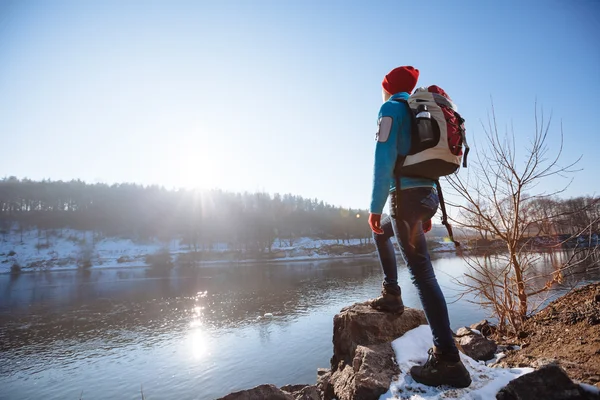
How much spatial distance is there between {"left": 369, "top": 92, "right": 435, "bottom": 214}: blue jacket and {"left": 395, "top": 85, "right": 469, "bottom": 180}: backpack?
62 millimetres

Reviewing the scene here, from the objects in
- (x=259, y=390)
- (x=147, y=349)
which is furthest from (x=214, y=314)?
(x=259, y=390)

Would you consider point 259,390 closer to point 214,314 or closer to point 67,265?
point 214,314

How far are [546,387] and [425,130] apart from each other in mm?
1947

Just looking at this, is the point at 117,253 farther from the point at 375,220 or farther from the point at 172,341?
the point at 375,220

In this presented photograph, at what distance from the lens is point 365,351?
3.09 metres

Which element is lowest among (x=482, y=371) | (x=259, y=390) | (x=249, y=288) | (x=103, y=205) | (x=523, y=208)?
(x=249, y=288)

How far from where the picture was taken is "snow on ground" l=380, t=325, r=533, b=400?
218 cm

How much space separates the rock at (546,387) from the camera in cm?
179

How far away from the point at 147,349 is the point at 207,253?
6246 centimetres

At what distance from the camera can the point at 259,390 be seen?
12.3 feet

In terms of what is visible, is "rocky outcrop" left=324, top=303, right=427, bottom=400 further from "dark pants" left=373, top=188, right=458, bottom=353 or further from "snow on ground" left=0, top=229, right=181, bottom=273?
"snow on ground" left=0, top=229, right=181, bottom=273

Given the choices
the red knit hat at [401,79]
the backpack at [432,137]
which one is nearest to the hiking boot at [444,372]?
the backpack at [432,137]

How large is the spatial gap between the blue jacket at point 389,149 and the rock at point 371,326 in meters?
1.78

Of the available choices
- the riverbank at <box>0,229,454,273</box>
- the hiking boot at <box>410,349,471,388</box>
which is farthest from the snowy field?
the hiking boot at <box>410,349,471,388</box>
